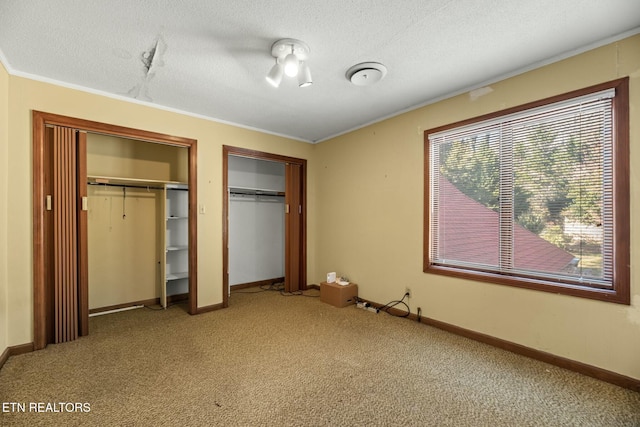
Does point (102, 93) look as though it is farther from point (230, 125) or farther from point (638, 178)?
point (638, 178)

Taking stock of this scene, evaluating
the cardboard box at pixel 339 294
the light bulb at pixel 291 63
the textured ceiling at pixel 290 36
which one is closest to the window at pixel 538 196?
the textured ceiling at pixel 290 36

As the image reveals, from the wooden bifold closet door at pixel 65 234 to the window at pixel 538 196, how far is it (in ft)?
12.0

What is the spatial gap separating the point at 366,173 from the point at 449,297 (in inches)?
73.6

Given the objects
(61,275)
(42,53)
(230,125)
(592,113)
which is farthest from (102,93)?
(592,113)

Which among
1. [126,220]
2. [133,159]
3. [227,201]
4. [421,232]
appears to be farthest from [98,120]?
[421,232]

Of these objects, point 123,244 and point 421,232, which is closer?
point 421,232

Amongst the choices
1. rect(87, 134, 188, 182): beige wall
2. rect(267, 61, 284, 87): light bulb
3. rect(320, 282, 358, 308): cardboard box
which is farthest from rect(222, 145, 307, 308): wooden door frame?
rect(267, 61, 284, 87): light bulb

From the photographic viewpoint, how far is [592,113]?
2.12 meters

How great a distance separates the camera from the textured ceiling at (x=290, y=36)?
1726 millimetres

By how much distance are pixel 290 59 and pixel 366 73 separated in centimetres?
74

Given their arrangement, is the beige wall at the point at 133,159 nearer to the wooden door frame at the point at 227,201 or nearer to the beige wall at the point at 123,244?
the beige wall at the point at 123,244

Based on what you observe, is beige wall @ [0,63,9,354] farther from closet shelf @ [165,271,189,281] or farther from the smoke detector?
the smoke detector

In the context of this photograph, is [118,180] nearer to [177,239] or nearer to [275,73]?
[177,239]

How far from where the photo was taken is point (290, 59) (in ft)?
6.63
